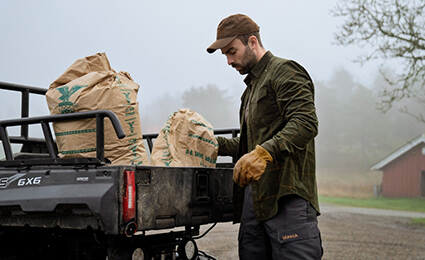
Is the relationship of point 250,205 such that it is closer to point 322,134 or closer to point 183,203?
point 183,203

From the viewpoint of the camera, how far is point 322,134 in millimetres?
75062

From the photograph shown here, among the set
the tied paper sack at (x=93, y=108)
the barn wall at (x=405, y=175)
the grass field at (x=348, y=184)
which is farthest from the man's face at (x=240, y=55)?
the grass field at (x=348, y=184)

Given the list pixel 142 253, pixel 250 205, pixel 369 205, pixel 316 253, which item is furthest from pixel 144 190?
pixel 369 205

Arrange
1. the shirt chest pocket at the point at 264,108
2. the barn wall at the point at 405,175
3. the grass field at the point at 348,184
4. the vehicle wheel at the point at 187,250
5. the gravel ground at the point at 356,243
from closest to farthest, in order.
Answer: the shirt chest pocket at the point at 264,108 < the vehicle wheel at the point at 187,250 < the gravel ground at the point at 356,243 < the barn wall at the point at 405,175 < the grass field at the point at 348,184

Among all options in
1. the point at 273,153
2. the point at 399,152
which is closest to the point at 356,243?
the point at 273,153

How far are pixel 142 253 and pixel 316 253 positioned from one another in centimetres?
106

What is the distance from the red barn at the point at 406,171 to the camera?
34.2m

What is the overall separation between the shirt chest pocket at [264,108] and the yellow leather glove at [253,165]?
1.31ft

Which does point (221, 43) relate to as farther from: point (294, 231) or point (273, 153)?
point (294, 231)

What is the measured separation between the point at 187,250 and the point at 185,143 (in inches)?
29.7

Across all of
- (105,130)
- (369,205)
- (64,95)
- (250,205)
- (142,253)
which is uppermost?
(64,95)

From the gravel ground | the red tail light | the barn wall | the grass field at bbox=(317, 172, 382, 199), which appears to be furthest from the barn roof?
the red tail light

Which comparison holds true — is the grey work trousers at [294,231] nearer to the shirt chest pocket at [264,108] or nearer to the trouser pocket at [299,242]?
the trouser pocket at [299,242]

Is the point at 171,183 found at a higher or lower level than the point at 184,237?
higher
